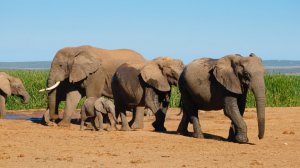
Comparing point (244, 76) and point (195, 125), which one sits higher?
point (244, 76)

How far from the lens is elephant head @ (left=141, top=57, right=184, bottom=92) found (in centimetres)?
1734

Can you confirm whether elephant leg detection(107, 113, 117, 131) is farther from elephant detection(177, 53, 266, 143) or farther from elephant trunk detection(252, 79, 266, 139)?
elephant trunk detection(252, 79, 266, 139)

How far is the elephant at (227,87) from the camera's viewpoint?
14.5 m

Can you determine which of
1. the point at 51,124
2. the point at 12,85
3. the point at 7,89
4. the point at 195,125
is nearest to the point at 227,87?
the point at 195,125

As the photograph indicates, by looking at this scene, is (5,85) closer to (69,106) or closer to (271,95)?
(69,106)

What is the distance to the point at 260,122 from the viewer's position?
14.2m

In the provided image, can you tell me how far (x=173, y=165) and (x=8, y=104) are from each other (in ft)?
62.6

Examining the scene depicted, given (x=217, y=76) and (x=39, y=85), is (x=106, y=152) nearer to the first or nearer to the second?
(x=217, y=76)

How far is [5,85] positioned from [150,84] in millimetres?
8633

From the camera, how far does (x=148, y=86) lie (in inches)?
690

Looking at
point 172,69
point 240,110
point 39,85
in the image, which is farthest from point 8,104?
point 240,110

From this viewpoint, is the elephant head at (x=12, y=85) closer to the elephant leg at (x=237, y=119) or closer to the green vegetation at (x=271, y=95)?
the green vegetation at (x=271, y=95)

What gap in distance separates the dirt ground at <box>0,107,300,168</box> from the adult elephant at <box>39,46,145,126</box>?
3.78 feet

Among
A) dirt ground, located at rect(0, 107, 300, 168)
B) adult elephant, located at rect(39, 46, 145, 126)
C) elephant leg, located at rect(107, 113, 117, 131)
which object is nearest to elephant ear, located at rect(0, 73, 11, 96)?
adult elephant, located at rect(39, 46, 145, 126)
